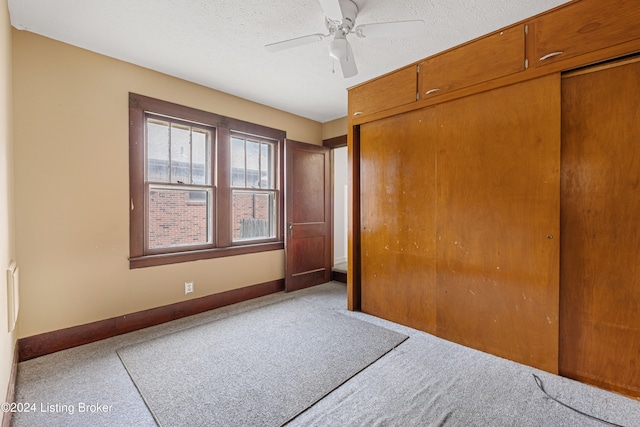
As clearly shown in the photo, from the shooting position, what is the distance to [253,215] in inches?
154

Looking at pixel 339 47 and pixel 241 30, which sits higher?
pixel 241 30

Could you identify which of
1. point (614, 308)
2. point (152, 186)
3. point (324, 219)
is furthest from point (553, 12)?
point (152, 186)

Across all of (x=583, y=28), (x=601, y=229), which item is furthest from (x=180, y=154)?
(x=601, y=229)

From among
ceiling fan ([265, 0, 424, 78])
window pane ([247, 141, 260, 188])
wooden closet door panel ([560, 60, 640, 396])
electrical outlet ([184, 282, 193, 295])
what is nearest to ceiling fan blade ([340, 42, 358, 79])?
ceiling fan ([265, 0, 424, 78])

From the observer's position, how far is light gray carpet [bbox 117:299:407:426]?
1656 millimetres

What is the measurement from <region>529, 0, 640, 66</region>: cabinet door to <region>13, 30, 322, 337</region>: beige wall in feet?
10.9

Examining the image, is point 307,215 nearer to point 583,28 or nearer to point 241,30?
point 241,30

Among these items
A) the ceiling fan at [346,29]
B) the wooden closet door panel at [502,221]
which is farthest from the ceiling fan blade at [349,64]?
the wooden closet door panel at [502,221]

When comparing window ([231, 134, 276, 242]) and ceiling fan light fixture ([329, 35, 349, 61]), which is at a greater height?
ceiling fan light fixture ([329, 35, 349, 61])

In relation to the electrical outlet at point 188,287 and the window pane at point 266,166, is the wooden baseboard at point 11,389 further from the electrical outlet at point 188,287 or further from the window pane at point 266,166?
the window pane at point 266,166

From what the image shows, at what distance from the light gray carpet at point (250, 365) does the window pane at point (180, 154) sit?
5.36 feet

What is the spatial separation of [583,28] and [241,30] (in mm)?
2380

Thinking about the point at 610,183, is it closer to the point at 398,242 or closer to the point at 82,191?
the point at 398,242

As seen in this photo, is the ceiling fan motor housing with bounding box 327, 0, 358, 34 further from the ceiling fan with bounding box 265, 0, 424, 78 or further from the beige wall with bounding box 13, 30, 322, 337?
the beige wall with bounding box 13, 30, 322, 337
